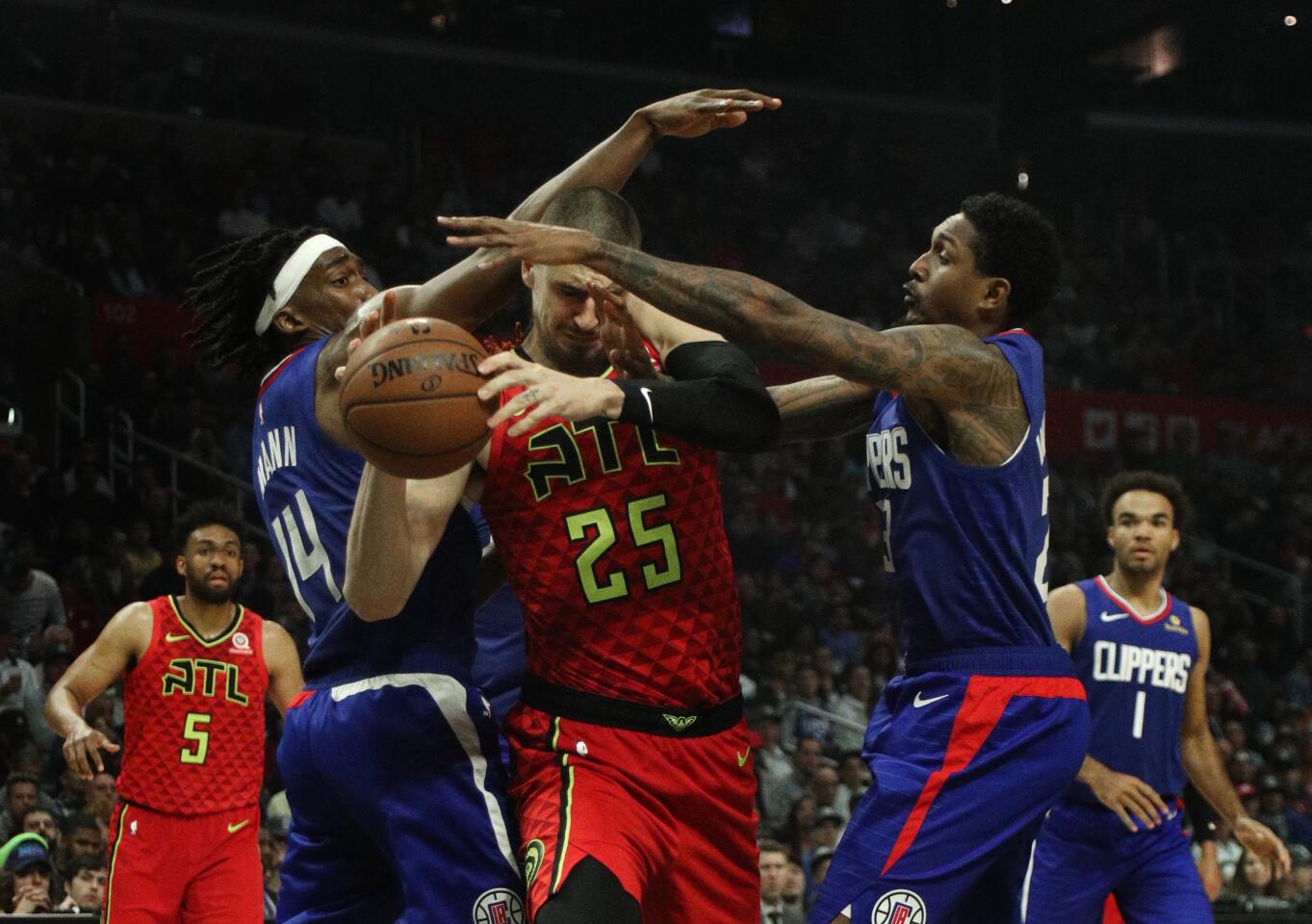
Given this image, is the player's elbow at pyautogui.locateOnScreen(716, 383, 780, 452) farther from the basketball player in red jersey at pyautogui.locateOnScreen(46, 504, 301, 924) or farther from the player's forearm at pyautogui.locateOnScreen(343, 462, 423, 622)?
the basketball player in red jersey at pyautogui.locateOnScreen(46, 504, 301, 924)

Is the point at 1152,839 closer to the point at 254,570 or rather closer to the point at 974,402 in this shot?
the point at 974,402

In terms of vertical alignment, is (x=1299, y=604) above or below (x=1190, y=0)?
below

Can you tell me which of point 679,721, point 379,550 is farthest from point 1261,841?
point 379,550

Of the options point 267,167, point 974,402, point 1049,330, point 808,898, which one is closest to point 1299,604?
point 1049,330

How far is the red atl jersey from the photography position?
697 cm

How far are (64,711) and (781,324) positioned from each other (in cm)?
416

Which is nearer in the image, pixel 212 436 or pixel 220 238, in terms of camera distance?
pixel 212 436

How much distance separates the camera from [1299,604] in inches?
637

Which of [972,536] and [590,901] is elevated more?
[972,536]

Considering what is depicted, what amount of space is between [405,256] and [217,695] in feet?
32.1

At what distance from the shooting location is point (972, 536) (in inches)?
156

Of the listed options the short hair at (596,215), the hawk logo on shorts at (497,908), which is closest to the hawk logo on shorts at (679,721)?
the hawk logo on shorts at (497,908)

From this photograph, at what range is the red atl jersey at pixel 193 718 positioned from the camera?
6.97 metres

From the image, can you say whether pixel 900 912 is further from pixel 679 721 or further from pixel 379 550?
pixel 379 550
